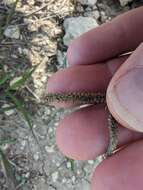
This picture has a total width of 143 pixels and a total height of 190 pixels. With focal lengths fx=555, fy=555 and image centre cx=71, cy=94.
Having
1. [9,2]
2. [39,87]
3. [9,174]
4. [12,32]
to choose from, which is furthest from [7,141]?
[9,2]

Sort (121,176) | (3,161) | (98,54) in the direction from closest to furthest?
(121,176) → (98,54) → (3,161)

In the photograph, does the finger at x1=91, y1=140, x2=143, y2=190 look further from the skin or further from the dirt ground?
the dirt ground

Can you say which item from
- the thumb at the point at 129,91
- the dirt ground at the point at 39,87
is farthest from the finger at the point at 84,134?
the dirt ground at the point at 39,87

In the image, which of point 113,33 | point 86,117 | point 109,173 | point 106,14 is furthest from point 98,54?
point 106,14

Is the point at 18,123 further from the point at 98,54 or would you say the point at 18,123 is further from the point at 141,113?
the point at 141,113

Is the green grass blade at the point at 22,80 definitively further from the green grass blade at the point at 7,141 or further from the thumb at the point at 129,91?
the thumb at the point at 129,91

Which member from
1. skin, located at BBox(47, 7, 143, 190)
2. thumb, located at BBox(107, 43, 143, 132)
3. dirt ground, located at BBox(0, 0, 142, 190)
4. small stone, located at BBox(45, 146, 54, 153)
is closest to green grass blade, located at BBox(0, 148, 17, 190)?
dirt ground, located at BBox(0, 0, 142, 190)

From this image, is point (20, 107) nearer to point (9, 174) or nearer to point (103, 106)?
point (9, 174)
